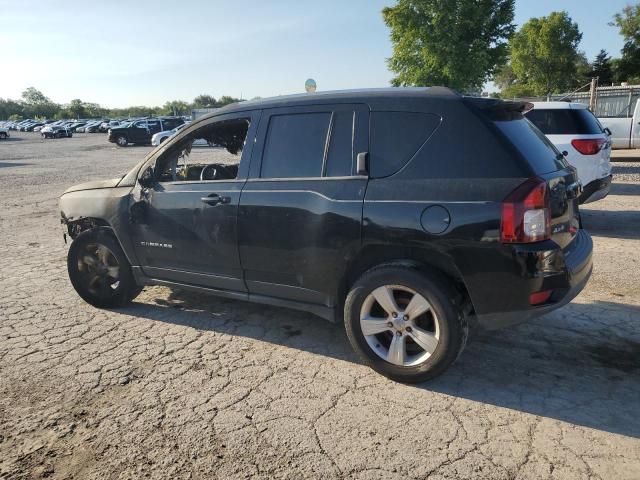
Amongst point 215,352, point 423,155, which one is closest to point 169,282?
point 215,352

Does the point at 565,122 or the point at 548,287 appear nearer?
the point at 548,287

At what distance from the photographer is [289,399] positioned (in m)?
3.16

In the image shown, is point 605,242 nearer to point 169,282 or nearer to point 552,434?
point 552,434

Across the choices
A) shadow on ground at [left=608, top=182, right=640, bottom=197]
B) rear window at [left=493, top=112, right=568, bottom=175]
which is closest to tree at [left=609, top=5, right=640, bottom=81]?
shadow on ground at [left=608, top=182, right=640, bottom=197]

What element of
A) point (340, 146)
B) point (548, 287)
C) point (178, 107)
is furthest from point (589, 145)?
point (178, 107)

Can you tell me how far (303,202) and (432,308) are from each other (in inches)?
45.7

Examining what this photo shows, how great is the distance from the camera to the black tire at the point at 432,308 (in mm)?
3061

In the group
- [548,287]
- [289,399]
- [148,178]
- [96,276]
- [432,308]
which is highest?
[148,178]

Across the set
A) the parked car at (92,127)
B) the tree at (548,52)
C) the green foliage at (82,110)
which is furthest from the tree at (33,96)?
the tree at (548,52)

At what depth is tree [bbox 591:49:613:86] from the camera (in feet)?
193

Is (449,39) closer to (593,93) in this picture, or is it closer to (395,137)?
(593,93)

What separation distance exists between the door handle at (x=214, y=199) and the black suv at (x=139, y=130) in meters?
33.5

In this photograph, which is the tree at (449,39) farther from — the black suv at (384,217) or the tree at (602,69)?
the tree at (602,69)

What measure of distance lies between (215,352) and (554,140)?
6646 millimetres
